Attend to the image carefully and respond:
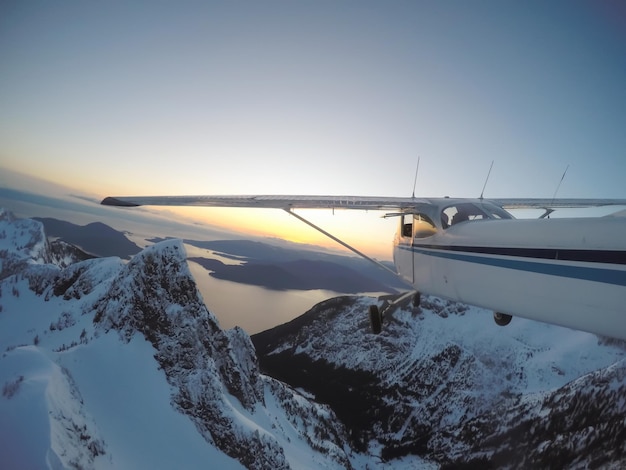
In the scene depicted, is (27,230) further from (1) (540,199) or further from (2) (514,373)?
(2) (514,373)

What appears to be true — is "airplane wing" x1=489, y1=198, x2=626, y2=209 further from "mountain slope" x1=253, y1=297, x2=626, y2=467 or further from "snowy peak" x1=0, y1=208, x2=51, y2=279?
"snowy peak" x1=0, y1=208, x2=51, y2=279

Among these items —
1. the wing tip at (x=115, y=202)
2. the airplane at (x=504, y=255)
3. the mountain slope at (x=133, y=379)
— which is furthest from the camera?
the mountain slope at (x=133, y=379)

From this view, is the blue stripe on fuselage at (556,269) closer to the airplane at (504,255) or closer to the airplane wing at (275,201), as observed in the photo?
the airplane at (504,255)

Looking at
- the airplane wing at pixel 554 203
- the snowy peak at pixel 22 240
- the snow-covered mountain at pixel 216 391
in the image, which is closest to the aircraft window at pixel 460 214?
the airplane wing at pixel 554 203

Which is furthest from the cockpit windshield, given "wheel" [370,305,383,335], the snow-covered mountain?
the snow-covered mountain

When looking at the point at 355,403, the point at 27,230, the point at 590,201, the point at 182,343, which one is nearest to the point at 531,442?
the point at 355,403

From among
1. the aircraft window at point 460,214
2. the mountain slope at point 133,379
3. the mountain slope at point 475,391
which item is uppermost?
the aircraft window at point 460,214
